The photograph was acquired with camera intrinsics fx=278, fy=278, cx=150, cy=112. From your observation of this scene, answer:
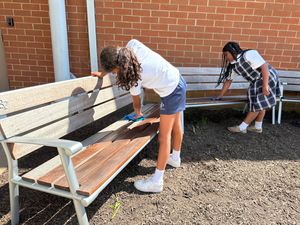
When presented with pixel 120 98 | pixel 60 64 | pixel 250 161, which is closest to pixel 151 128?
pixel 120 98

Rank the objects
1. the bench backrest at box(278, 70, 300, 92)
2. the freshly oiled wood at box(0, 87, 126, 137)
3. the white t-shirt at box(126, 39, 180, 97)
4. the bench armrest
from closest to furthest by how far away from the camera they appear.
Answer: the bench armrest
the freshly oiled wood at box(0, 87, 126, 137)
the white t-shirt at box(126, 39, 180, 97)
the bench backrest at box(278, 70, 300, 92)

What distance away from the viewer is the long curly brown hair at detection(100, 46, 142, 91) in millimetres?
2137

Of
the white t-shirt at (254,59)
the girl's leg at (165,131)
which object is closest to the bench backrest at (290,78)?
the white t-shirt at (254,59)

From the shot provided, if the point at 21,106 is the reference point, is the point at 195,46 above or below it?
above

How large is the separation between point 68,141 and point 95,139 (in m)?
0.89

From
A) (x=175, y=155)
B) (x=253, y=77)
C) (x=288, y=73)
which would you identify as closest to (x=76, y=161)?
(x=175, y=155)

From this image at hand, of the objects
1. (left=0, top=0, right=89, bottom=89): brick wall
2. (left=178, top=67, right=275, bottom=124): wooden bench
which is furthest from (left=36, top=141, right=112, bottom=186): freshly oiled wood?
(left=0, top=0, right=89, bottom=89): brick wall

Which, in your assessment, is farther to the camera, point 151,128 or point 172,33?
point 172,33

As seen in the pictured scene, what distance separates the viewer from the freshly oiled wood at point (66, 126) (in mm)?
1996

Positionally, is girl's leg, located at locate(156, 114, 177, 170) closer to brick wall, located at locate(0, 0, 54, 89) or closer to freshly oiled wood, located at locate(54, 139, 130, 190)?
freshly oiled wood, located at locate(54, 139, 130, 190)

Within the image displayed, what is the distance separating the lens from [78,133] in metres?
3.75

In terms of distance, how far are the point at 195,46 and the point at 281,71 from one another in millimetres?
1464

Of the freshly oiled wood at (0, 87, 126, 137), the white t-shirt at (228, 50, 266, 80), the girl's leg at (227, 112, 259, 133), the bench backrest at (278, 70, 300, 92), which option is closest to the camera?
the freshly oiled wood at (0, 87, 126, 137)

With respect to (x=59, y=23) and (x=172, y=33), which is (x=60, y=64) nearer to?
(x=59, y=23)
